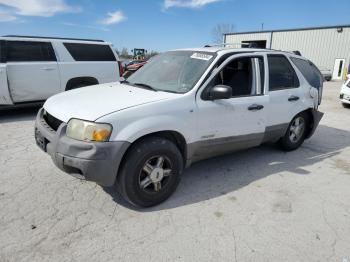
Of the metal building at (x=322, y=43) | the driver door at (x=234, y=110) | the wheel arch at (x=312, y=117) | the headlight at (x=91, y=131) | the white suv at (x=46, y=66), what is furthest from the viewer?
the metal building at (x=322, y=43)

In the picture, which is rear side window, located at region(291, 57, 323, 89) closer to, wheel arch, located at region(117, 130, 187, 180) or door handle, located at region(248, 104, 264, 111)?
door handle, located at region(248, 104, 264, 111)

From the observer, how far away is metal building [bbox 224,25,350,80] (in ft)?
90.3

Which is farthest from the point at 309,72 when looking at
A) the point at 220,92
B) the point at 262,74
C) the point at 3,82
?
the point at 3,82

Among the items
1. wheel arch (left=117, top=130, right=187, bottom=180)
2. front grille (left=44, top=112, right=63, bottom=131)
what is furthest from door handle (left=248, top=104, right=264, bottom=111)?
front grille (left=44, top=112, right=63, bottom=131)

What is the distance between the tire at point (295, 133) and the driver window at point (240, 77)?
4.37 ft

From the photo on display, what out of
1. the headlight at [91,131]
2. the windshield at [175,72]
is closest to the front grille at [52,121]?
the headlight at [91,131]

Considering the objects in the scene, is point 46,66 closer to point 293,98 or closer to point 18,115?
point 18,115

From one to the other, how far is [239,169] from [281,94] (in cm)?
134

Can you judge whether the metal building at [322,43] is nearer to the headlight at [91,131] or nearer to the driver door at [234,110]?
the driver door at [234,110]

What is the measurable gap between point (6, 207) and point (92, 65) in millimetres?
5498

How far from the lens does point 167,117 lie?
10.2ft

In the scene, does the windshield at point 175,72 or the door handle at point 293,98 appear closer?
the windshield at point 175,72

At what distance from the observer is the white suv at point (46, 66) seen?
6.70 metres

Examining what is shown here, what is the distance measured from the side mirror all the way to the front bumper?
1.22m
